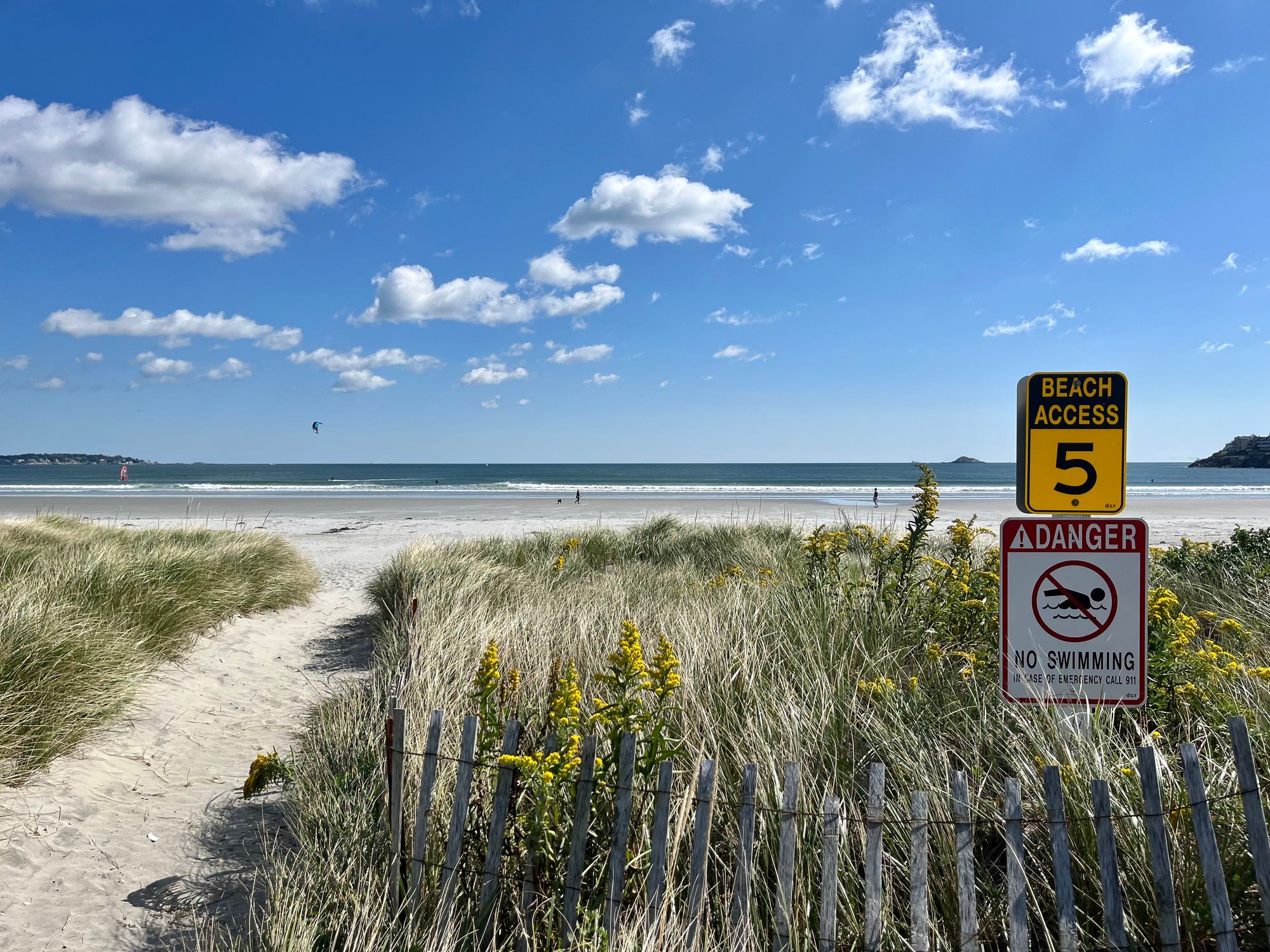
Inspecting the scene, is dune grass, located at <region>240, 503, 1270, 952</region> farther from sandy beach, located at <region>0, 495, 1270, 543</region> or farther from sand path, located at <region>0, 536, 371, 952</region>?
sandy beach, located at <region>0, 495, 1270, 543</region>

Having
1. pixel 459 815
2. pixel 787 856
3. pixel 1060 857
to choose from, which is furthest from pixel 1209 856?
pixel 459 815

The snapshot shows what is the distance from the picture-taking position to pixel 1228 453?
11538 cm

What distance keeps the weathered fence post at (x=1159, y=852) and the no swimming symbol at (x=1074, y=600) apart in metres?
0.96

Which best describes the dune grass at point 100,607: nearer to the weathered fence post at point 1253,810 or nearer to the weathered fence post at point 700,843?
the weathered fence post at point 700,843

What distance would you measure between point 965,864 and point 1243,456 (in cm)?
14173

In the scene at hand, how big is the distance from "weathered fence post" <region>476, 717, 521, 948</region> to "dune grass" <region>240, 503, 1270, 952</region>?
0.14 m

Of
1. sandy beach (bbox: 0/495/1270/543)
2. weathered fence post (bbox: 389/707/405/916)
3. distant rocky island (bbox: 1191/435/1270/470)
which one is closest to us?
weathered fence post (bbox: 389/707/405/916)

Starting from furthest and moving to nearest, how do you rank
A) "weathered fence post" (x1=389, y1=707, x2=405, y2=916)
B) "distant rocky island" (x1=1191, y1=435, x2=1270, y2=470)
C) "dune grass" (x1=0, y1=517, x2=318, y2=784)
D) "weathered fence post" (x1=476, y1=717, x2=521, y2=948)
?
"distant rocky island" (x1=1191, y1=435, x2=1270, y2=470)
"dune grass" (x1=0, y1=517, x2=318, y2=784)
"weathered fence post" (x1=389, y1=707, x2=405, y2=916)
"weathered fence post" (x1=476, y1=717, x2=521, y2=948)

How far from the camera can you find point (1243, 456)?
111m

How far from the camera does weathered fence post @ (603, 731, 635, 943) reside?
2371 mm

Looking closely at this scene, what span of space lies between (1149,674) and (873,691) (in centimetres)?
128

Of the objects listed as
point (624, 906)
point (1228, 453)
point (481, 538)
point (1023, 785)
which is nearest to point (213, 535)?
point (481, 538)

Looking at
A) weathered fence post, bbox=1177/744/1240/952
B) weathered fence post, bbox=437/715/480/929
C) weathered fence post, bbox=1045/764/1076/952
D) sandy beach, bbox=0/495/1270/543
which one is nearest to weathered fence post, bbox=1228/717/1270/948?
weathered fence post, bbox=1177/744/1240/952

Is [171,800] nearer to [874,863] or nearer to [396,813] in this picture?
[396,813]
